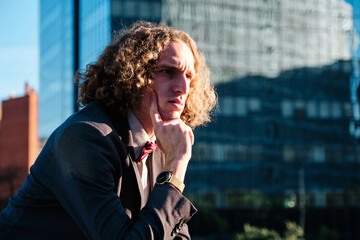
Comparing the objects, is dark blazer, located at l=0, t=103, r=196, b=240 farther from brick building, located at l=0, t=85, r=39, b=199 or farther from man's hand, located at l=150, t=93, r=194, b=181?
brick building, located at l=0, t=85, r=39, b=199

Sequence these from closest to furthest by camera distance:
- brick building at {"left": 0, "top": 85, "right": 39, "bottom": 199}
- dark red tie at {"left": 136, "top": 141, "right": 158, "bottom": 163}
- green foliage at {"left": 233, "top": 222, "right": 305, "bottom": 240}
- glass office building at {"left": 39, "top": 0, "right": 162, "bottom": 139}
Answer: dark red tie at {"left": 136, "top": 141, "right": 158, "bottom": 163}, brick building at {"left": 0, "top": 85, "right": 39, "bottom": 199}, green foliage at {"left": 233, "top": 222, "right": 305, "bottom": 240}, glass office building at {"left": 39, "top": 0, "right": 162, "bottom": 139}

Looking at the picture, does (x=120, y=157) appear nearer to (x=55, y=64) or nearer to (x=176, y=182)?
(x=176, y=182)

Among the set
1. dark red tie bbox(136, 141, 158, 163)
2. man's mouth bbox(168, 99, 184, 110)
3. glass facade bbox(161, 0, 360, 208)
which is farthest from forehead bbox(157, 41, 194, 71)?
glass facade bbox(161, 0, 360, 208)

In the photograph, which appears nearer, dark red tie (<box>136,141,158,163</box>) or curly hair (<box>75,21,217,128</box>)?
dark red tie (<box>136,141,158,163</box>)

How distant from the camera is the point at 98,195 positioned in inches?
68.3

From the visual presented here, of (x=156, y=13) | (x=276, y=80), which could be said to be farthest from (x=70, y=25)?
(x=276, y=80)

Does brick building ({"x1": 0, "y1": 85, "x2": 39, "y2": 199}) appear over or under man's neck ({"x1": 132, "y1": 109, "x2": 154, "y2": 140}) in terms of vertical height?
under

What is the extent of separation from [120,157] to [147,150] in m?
0.19

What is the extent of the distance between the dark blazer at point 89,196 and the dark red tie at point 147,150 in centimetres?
6

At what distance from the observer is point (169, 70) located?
90.1 inches

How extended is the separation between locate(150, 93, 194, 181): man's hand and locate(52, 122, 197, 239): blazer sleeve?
15cm

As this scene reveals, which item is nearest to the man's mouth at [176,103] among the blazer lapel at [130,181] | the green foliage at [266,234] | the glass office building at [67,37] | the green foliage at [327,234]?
the blazer lapel at [130,181]

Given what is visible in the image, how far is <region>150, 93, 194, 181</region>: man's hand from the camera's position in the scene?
200 centimetres

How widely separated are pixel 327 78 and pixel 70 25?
29.8 metres
